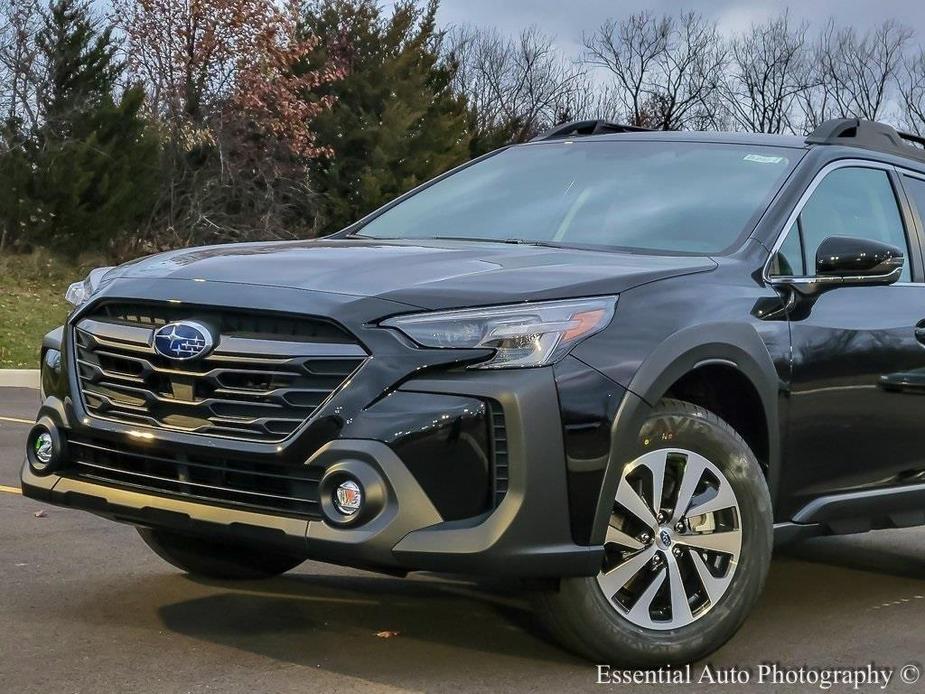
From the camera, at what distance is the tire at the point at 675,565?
423cm

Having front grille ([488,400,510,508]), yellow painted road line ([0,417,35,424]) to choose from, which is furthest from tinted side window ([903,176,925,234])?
yellow painted road line ([0,417,35,424])

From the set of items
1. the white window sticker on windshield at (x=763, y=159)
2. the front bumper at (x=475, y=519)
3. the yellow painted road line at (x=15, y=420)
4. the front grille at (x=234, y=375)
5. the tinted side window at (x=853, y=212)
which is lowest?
the yellow painted road line at (x=15, y=420)

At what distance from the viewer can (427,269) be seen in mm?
4312

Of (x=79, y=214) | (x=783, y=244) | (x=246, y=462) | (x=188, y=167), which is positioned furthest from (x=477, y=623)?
(x=188, y=167)

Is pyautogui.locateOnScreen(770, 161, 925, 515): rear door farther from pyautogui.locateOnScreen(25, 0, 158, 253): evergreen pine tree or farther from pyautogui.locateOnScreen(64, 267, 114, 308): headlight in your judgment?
pyautogui.locateOnScreen(25, 0, 158, 253): evergreen pine tree

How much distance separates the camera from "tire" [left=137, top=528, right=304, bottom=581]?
5375 millimetres

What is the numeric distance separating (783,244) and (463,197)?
136 centimetres

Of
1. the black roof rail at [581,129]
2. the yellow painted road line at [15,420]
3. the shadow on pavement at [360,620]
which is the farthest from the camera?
the yellow painted road line at [15,420]

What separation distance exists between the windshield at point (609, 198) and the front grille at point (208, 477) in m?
1.52

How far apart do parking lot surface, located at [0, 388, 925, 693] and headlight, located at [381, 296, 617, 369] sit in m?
0.96

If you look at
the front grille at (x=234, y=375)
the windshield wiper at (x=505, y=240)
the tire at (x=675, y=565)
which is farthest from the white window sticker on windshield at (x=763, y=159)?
the front grille at (x=234, y=375)

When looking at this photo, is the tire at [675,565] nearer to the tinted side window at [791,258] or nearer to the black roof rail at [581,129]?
the tinted side window at [791,258]

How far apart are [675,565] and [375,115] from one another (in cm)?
2757

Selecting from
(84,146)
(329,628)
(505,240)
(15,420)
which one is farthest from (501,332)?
(84,146)
